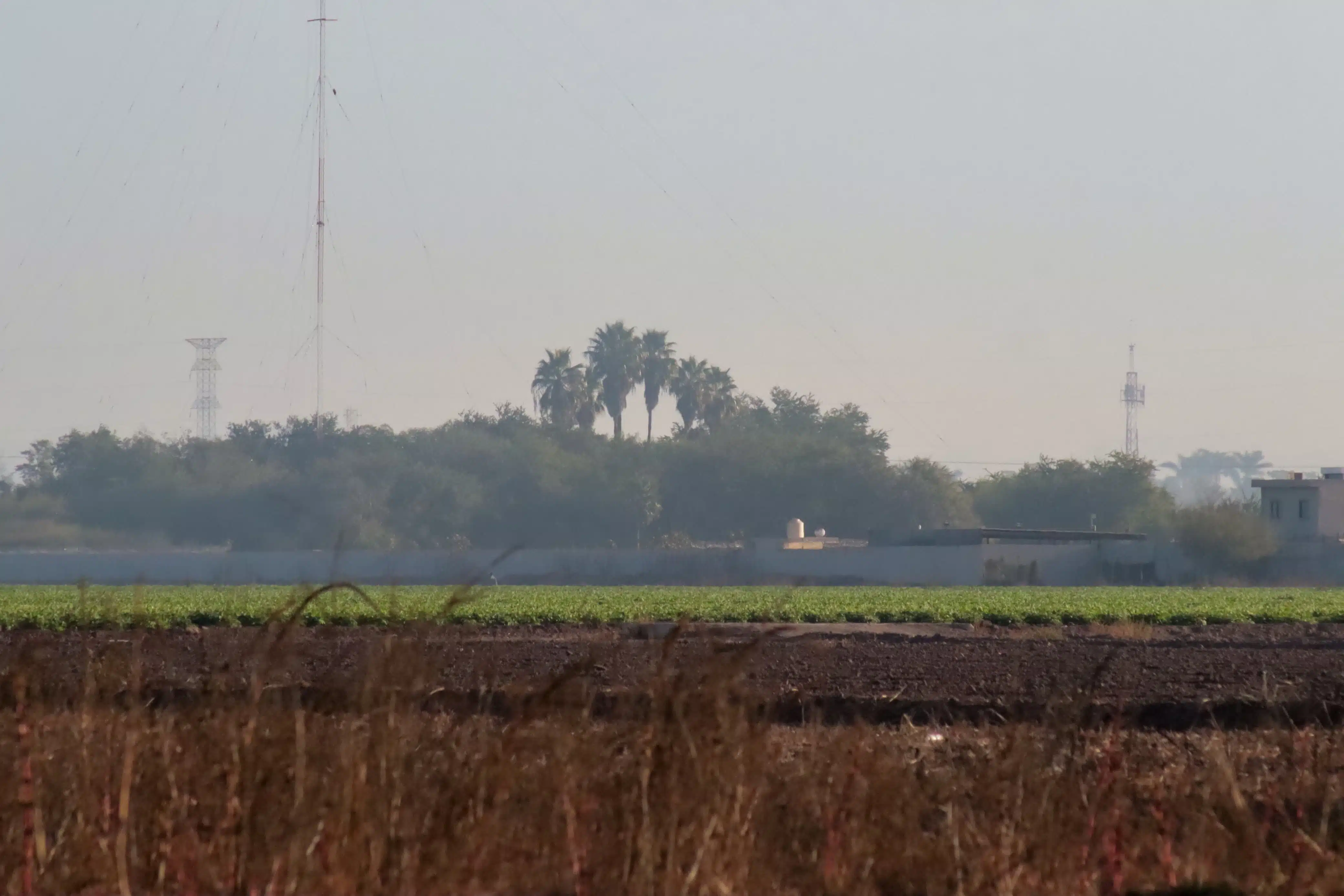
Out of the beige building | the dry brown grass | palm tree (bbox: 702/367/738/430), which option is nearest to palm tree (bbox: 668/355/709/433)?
palm tree (bbox: 702/367/738/430)

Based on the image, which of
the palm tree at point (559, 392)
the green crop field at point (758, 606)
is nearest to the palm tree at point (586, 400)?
the palm tree at point (559, 392)

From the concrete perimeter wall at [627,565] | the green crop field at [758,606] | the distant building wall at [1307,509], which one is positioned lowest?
the green crop field at [758,606]

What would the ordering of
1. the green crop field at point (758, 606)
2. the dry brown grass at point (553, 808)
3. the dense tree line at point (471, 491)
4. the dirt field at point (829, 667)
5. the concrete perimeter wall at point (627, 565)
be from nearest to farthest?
the dry brown grass at point (553, 808)
the dirt field at point (829, 667)
the green crop field at point (758, 606)
the concrete perimeter wall at point (627, 565)
the dense tree line at point (471, 491)

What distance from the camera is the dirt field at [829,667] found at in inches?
285

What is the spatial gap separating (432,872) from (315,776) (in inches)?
27.2

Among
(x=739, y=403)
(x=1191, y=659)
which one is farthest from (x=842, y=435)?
(x=1191, y=659)

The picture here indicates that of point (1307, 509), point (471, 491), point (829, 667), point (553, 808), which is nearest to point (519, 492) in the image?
point (471, 491)

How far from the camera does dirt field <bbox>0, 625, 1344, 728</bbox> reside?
7.24 metres

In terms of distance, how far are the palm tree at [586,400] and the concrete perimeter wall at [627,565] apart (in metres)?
33.4

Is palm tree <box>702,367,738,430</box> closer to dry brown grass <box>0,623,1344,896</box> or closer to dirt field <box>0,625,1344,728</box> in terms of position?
dirt field <box>0,625,1344,728</box>

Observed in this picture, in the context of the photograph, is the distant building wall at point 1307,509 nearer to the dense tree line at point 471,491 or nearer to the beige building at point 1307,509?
the beige building at point 1307,509

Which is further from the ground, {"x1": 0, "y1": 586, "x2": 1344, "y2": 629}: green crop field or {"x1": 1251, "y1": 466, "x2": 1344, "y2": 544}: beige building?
{"x1": 1251, "y1": 466, "x2": 1344, "y2": 544}: beige building

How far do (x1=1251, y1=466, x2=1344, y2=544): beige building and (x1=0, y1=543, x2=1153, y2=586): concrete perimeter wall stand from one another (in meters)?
7.97

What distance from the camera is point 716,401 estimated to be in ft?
377
